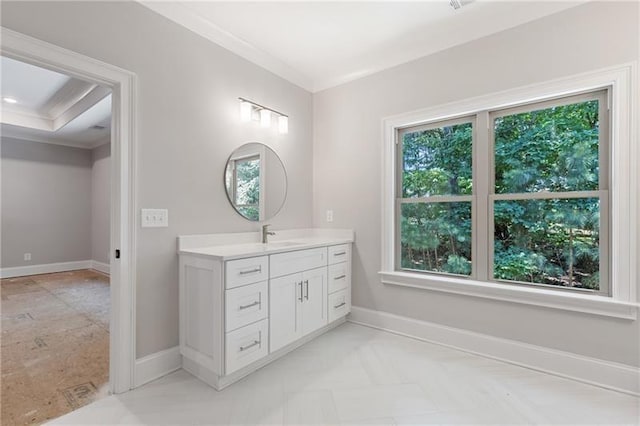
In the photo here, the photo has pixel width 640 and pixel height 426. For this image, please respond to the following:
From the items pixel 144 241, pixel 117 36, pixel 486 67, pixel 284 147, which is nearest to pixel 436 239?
pixel 486 67

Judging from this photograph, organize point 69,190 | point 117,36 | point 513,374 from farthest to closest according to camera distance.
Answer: point 69,190
point 513,374
point 117,36

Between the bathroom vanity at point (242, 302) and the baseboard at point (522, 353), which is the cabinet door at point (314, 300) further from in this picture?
the baseboard at point (522, 353)

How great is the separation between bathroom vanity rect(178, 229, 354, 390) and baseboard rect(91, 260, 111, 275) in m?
4.65

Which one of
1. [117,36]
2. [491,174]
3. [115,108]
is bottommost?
[491,174]

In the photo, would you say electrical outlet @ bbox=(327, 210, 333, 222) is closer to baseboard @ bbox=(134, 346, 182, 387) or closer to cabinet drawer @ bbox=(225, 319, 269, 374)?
cabinet drawer @ bbox=(225, 319, 269, 374)

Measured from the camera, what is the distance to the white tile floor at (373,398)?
64.3 inches

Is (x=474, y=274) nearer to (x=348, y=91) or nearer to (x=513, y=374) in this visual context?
(x=513, y=374)

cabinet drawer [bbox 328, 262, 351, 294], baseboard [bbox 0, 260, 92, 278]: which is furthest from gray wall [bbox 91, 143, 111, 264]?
cabinet drawer [bbox 328, 262, 351, 294]

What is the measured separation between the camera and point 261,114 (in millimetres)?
2779

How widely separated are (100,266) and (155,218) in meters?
5.07

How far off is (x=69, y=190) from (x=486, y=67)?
7.22 metres

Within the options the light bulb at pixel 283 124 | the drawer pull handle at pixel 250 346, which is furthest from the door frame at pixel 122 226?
the light bulb at pixel 283 124

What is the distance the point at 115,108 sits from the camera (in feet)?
6.25

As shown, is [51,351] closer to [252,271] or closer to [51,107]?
[252,271]
